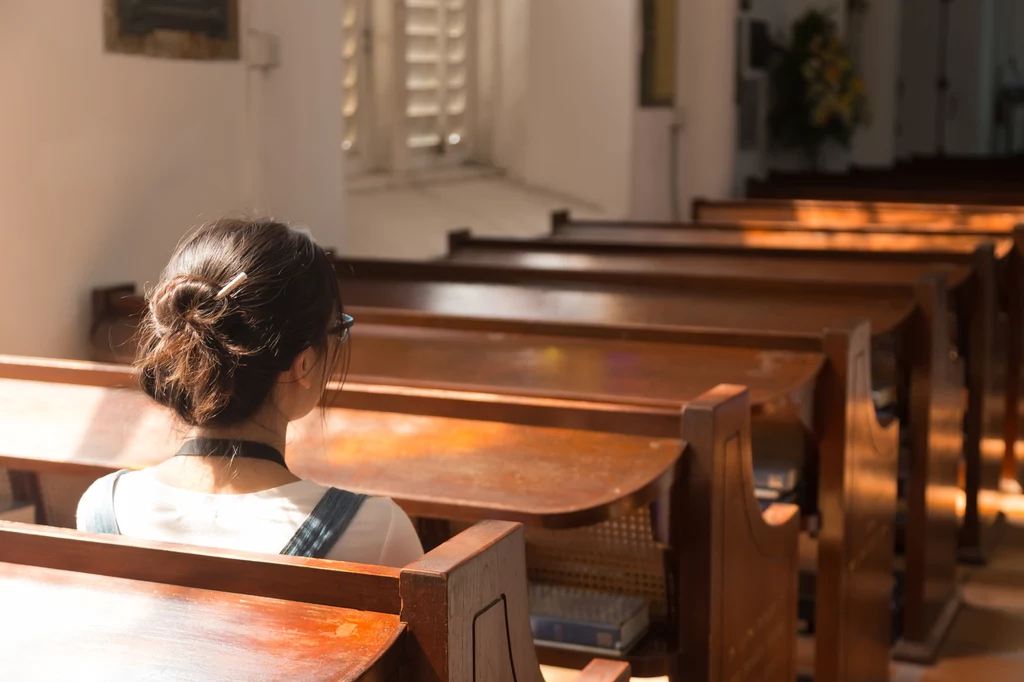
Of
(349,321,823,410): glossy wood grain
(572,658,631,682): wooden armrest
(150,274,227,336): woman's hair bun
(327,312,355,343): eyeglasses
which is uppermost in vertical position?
(150,274,227,336): woman's hair bun

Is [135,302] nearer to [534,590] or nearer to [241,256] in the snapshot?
[534,590]

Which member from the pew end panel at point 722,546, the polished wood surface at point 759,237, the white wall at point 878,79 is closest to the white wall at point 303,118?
the polished wood surface at point 759,237

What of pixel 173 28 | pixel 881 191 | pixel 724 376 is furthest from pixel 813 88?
pixel 724 376

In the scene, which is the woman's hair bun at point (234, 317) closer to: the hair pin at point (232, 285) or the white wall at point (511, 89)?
the hair pin at point (232, 285)

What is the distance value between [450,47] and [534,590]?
15.9 feet

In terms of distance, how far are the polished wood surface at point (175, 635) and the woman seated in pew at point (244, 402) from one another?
209 millimetres

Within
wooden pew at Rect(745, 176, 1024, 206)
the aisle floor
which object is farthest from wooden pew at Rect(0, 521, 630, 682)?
wooden pew at Rect(745, 176, 1024, 206)

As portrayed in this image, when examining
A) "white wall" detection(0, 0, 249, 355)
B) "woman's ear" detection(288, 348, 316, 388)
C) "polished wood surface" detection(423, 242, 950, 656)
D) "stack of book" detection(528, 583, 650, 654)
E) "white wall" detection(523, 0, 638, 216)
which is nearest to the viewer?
"woman's ear" detection(288, 348, 316, 388)

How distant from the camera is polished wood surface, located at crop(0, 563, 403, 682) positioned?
1.01 metres

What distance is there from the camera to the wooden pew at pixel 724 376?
2.67 m

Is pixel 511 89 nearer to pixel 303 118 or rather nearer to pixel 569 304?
pixel 303 118

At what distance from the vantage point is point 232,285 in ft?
4.53

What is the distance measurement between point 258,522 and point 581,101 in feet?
19.3

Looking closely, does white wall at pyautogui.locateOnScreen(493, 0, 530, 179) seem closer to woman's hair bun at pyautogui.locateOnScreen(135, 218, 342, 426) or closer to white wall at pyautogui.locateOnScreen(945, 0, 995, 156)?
woman's hair bun at pyautogui.locateOnScreen(135, 218, 342, 426)
